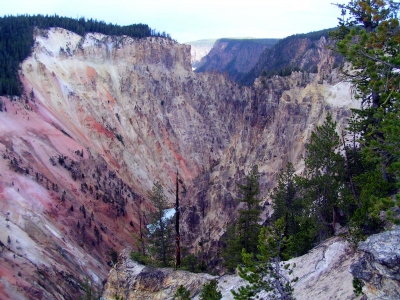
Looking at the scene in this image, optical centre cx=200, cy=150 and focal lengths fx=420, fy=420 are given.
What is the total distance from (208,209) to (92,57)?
45551 millimetres

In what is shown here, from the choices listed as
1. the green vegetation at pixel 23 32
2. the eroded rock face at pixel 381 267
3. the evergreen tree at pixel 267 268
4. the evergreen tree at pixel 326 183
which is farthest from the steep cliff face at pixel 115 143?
the eroded rock face at pixel 381 267

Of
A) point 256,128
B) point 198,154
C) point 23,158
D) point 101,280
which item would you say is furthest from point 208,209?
point 198,154

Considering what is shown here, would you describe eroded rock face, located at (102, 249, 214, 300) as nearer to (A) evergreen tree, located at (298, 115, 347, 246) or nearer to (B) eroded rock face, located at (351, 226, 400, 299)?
(A) evergreen tree, located at (298, 115, 347, 246)

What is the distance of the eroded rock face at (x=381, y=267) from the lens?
9859 millimetres

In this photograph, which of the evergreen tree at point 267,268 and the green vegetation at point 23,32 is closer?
the evergreen tree at point 267,268

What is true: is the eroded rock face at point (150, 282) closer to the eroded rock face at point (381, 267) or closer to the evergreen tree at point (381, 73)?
the evergreen tree at point (381, 73)

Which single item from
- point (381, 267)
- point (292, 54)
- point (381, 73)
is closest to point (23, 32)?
point (381, 73)

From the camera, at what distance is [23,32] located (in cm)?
7888

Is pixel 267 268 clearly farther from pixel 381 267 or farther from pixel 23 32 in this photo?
pixel 23 32

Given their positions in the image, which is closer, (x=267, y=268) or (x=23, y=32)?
(x=267, y=268)

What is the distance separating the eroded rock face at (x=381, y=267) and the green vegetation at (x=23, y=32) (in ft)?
199

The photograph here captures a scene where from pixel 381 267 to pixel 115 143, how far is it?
63.9 meters

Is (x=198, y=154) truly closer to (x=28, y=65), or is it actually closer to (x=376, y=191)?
(x=28, y=65)

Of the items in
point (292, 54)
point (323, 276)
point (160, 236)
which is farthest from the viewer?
point (292, 54)
